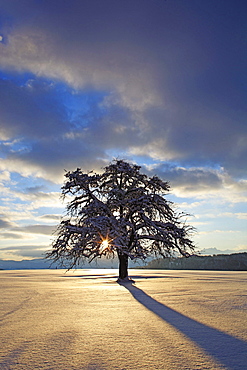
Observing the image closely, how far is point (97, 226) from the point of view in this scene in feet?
41.7

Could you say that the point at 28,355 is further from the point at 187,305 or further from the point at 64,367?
the point at 187,305

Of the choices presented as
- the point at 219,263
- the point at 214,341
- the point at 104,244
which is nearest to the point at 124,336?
the point at 214,341

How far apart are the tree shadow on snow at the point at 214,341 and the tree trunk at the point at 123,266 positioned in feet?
31.4

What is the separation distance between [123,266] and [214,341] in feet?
37.2

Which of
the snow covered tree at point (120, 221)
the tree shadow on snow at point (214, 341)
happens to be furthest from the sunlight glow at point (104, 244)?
the tree shadow on snow at point (214, 341)

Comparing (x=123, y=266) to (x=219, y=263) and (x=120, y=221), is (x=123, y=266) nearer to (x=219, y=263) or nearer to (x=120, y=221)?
(x=120, y=221)

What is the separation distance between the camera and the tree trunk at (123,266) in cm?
1425

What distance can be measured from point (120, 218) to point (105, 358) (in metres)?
11.3

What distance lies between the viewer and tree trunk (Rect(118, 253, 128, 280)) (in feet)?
46.8

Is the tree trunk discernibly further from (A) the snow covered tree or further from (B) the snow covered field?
(B) the snow covered field

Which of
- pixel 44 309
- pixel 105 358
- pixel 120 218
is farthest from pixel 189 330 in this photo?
pixel 120 218

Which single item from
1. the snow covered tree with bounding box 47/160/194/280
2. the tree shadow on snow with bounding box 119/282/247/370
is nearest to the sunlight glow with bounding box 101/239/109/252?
the snow covered tree with bounding box 47/160/194/280

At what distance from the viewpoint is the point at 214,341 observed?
3.36m

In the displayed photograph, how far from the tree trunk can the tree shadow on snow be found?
9.58 metres
